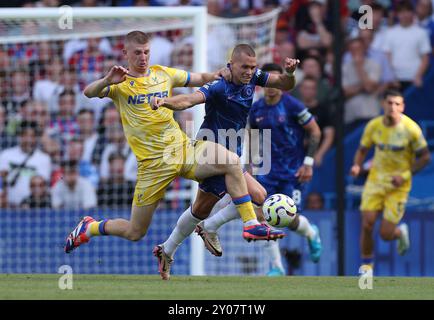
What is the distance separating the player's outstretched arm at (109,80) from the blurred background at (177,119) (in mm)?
4742

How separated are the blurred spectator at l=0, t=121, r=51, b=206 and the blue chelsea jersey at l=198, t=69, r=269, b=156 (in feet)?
18.0

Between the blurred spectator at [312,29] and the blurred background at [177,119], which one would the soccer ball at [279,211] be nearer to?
the blurred background at [177,119]

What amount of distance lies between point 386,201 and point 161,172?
203 inches

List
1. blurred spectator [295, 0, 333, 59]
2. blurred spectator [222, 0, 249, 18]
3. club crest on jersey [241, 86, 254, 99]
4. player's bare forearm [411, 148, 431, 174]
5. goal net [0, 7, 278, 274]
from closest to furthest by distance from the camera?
club crest on jersey [241, 86, 254, 99] < player's bare forearm [411, 148, 431, 174] < goal net [0, 7, 278, 274] < blurred spectator [295, 0, 333, 59] < blurred spectator [222, 0, 249, 18]

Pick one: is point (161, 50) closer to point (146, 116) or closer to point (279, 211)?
point (146, 116)

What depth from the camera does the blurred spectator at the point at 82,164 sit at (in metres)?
15.4

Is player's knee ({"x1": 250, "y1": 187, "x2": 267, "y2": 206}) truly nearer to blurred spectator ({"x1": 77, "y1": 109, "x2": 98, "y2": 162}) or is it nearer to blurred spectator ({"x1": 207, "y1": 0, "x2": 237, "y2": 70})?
blurred spectator ({"x1": 207, "y1": 0, "x2": 237, "y2": 70})

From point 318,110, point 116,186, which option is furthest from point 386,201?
point 116,186

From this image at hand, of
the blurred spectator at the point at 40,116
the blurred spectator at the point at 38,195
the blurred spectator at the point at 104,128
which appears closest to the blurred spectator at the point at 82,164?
the blurred spectator at the point at 104,128

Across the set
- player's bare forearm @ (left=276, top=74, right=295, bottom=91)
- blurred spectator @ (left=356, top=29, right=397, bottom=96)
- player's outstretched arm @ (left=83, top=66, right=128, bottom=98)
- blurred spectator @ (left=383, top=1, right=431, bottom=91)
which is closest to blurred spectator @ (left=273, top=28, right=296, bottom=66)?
blurred spectator @ (left=356, top=29, right=397, bottom=96)

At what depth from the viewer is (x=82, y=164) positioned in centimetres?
1548

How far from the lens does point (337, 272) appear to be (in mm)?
14508

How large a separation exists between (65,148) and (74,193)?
799 millimetres

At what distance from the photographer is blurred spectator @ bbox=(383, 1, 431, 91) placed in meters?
15.8
